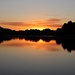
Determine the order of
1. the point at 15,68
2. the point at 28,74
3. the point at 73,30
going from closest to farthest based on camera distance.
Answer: the point at 28,74
the point at 15,68
the point at 73,30

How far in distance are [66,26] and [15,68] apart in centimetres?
7162

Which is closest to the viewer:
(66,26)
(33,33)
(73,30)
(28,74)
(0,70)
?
(28,74)

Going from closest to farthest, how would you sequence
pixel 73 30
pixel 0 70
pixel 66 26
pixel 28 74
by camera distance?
pixel 28 74
pixel 0 70
pixel 73 30
pixel 66 26

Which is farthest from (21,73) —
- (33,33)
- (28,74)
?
(33,33)

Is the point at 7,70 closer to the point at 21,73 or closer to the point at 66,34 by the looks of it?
the point at 21,73

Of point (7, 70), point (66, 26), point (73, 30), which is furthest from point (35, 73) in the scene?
point (66, 26)

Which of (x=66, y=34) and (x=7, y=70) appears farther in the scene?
(x=66, y=34)

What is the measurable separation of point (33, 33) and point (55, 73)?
4881 inches

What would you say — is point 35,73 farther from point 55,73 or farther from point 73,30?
point 73,30

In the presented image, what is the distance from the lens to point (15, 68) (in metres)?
11.3

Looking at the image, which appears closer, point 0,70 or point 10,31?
point 0,70

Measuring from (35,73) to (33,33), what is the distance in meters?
124

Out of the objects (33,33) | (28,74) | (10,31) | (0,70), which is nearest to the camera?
(28,74)

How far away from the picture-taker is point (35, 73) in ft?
33.3
